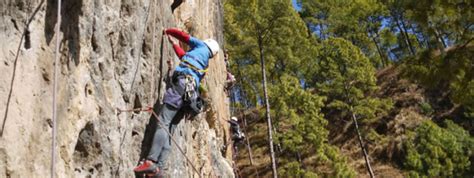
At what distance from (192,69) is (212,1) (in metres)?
8.47

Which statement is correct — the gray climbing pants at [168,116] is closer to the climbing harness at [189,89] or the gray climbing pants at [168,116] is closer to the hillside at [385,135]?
the climbing harness at [189,89]

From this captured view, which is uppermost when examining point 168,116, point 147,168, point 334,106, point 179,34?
point 334,106

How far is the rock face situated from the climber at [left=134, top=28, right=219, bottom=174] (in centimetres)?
24

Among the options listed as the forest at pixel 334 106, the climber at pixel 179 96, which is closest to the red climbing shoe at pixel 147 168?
the climber at pixel 179 96

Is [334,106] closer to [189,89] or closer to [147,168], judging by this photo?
[189,89]

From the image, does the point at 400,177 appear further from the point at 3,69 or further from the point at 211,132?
the point at 3,69

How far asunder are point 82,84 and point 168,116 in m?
1.55

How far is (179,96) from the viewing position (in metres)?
6.04

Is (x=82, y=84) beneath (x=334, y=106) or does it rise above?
beneath

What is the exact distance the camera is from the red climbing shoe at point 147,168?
5480mm

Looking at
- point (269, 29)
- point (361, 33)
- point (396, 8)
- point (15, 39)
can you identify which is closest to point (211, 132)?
point (15, 39)

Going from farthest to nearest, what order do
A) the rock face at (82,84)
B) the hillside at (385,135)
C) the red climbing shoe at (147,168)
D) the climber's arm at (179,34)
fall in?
the hillside at (385,135)
the climber's arm at (179,34)
the red climbing shoe at (147,168)
the rock face at (82,84)

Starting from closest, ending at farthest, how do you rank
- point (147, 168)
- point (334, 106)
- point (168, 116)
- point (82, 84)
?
point (82, 84) → point (147, 168) → point (168, 116) → point (334, 106)

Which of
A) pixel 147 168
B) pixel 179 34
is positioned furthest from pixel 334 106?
pixel 147 168
